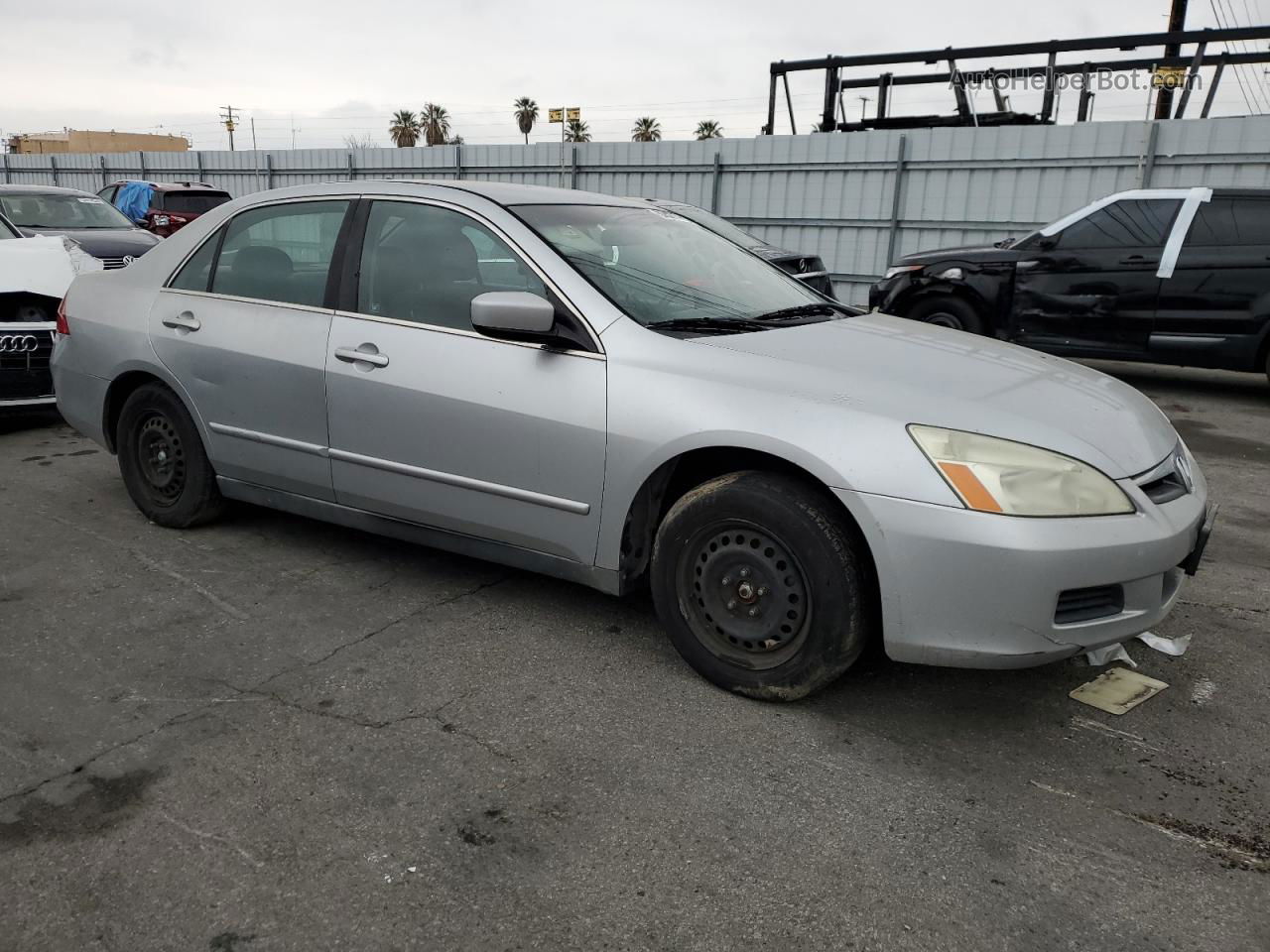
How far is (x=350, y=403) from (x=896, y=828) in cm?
240

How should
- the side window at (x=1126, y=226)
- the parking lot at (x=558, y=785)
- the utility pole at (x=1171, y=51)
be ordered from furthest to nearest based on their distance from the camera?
the utility pole at (x=1171, y=51)
the side window at (x=1126, y=226)
the parking lot at (x=558, y=785)

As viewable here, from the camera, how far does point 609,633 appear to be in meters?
3.48

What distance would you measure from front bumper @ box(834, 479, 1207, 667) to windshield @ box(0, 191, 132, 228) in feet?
33.7

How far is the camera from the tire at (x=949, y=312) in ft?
29.8

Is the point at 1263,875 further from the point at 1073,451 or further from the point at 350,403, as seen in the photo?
the point at 350,403

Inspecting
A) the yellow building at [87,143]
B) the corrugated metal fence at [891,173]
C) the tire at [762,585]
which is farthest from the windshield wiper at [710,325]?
the yellow building at [87,143]

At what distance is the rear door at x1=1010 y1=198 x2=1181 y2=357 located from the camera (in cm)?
823

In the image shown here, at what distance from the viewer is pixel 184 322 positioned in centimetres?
415

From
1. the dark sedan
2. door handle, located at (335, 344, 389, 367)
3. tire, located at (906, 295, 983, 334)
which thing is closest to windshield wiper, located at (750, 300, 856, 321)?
door handle, located at (335, 344, 389, 367)

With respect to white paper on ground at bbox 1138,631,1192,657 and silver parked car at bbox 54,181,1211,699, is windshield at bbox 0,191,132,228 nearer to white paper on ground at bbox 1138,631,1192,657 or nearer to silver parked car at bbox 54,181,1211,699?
silver parked car at bbox 54,181,1211,699

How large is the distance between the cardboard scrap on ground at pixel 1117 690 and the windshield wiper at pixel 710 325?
159 centimetres

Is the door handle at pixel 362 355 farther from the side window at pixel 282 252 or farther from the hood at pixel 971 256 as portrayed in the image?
the hood at pixel 971 256

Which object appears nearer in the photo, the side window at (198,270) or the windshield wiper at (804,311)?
the windshield wiper at (804,311)

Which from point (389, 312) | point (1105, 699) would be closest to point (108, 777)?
point (389, 312)
